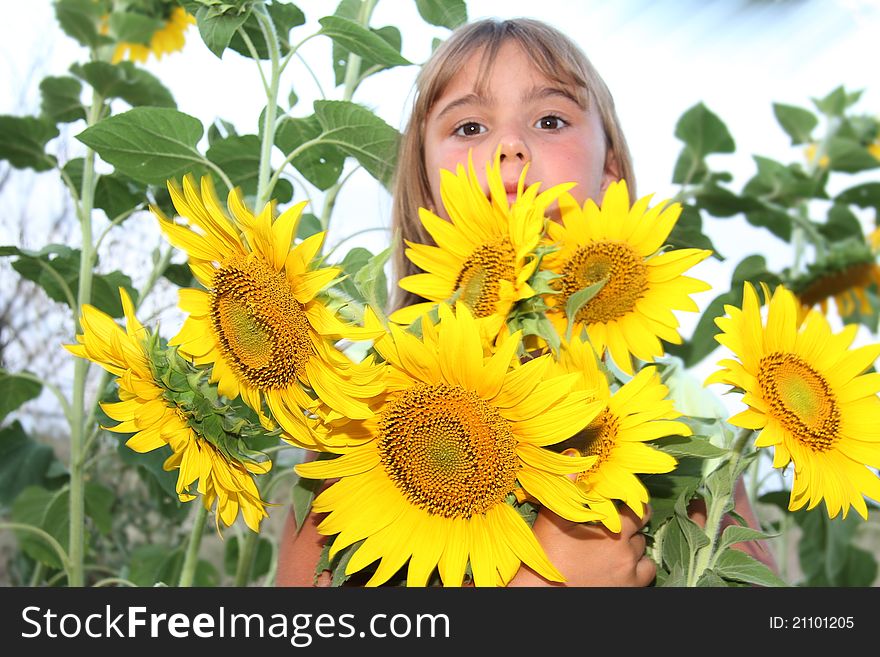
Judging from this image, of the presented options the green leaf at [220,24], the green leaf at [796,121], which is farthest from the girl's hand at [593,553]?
the green leaf at [796,121]

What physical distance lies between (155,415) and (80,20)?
37.9 inches

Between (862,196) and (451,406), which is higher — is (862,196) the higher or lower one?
the higher one

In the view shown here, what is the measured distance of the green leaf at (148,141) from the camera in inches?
29.3

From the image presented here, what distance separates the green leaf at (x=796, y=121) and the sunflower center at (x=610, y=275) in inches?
52.2

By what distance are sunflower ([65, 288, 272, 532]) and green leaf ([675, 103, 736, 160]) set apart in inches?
46.0

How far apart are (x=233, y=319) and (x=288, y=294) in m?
0.05

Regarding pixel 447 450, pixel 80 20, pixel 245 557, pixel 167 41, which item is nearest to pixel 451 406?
pixel 447 450

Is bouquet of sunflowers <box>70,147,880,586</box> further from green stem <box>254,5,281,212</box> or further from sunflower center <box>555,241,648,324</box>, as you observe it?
green stem <box>254,5,281,212</box>

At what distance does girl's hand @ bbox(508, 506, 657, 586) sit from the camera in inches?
22.4

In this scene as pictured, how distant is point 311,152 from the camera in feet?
2.86

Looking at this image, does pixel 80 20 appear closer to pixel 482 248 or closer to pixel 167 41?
pixel 167 41
